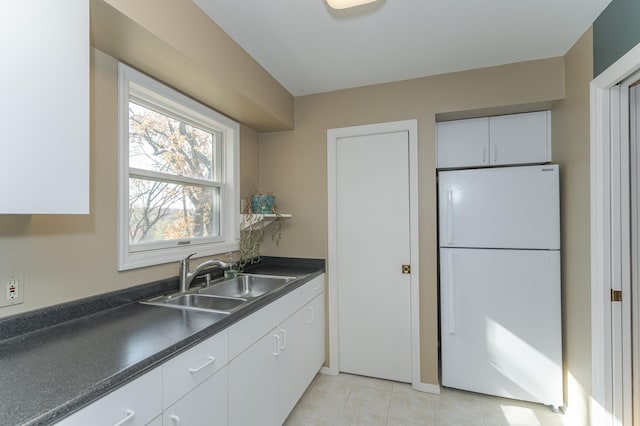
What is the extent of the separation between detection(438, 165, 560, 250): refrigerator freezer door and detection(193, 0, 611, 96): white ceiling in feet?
2.69

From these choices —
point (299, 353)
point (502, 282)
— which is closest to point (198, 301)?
point (299, 353)

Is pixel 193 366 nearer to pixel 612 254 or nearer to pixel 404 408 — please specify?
pixel 404 408

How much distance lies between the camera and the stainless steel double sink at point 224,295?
1583 mm

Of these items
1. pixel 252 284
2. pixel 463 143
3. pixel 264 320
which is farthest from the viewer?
pixel 463 143

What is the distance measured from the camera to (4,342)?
108cm

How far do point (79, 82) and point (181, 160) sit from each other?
1.04m

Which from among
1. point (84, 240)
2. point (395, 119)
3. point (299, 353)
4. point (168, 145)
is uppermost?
point (395, 119)

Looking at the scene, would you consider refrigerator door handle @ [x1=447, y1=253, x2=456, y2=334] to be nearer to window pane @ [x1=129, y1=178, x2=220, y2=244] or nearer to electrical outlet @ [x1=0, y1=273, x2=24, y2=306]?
window pane @ [x1=129, y1=178, x2=220, y2=244]

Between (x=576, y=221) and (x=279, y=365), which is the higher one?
(x=576, y=221)

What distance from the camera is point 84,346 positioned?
1054mm

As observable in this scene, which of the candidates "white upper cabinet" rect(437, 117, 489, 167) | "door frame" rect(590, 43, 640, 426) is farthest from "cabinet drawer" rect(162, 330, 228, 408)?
"white upper cabinet" rect(437, 117, 489, 167)

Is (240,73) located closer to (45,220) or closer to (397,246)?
(45,220)

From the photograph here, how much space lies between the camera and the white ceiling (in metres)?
1.61

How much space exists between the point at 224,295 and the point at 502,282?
202cm
